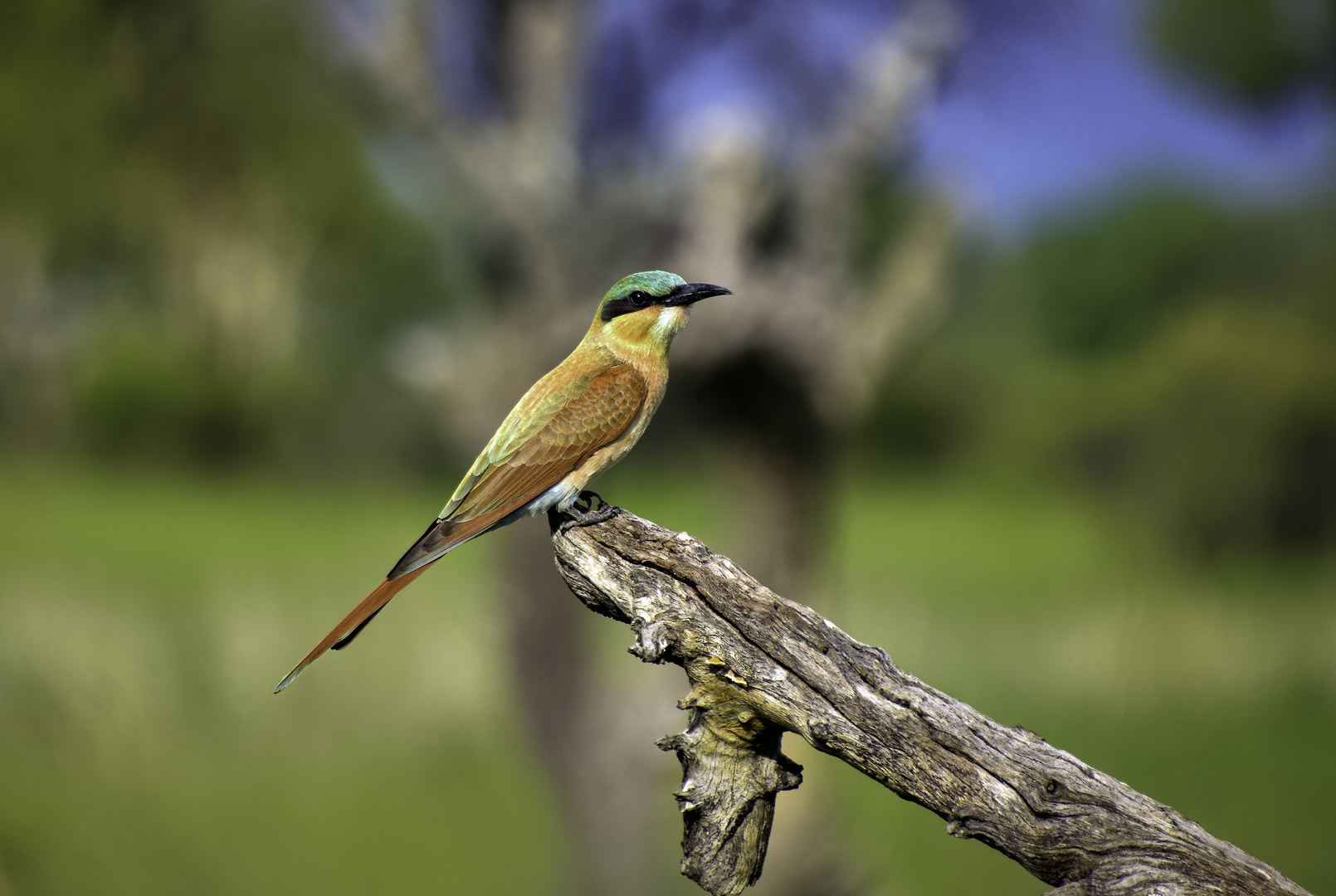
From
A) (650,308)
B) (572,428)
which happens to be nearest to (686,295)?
(650,308)

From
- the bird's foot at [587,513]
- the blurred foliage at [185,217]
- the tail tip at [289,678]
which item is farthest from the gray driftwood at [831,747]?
the blurred foliage at [185,217]

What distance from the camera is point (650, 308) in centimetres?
283

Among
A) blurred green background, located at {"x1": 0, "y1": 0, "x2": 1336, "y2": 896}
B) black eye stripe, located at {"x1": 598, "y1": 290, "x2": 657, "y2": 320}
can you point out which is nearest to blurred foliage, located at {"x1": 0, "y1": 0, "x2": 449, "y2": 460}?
blurred green background, located at {"x1": 0, "y1": 0, "x2": 1336, "y2": 896}

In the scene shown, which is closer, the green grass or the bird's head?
the bird's head

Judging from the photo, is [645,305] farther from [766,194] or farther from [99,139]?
[99,139]

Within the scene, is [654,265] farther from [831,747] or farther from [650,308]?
[831,747]

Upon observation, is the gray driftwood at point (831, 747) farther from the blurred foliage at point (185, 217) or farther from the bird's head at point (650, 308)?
the blurred foliage at point (185, 217)

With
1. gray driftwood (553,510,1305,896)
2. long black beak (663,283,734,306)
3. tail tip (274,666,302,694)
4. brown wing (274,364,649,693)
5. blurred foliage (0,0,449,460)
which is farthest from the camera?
blurred foliage (0,0,449,460)

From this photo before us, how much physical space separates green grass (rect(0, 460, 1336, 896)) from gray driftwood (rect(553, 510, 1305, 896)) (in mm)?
4202

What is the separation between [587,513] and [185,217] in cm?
1005

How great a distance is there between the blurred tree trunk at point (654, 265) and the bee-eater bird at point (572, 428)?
310cm

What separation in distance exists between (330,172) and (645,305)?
12620mm

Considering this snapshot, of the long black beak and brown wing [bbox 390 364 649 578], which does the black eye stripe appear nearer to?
the long black beak

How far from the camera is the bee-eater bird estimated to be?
7.69 feet
